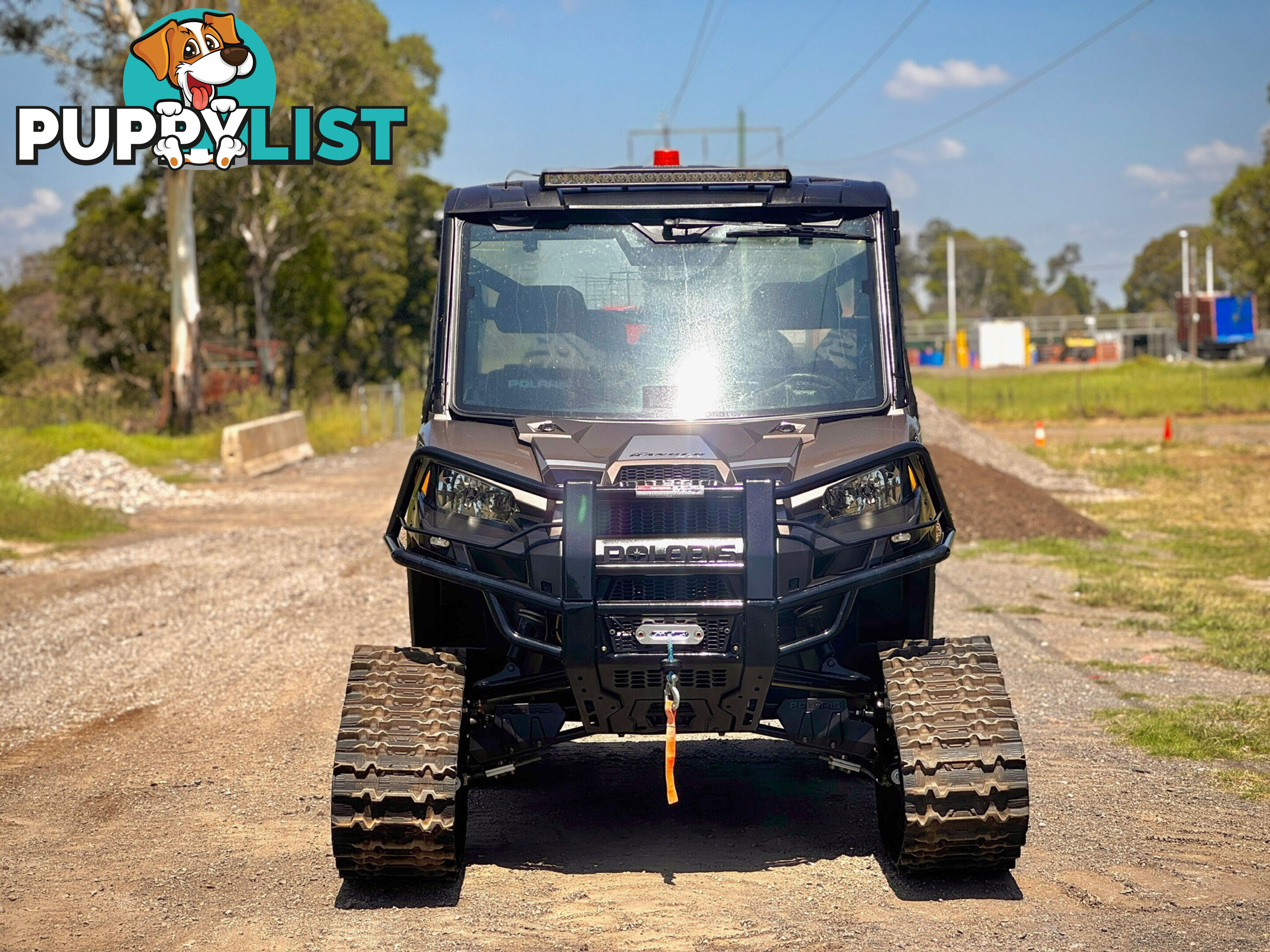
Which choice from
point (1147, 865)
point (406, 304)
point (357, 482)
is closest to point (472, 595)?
point (1147, 865)

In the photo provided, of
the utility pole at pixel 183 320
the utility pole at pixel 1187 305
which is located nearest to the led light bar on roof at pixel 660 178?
the utility pole at pixel 183 320

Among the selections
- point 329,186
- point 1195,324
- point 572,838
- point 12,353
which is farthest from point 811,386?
point 1195,324

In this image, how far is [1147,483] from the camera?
2619cm

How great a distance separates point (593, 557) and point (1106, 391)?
59374mm

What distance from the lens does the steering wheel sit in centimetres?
633

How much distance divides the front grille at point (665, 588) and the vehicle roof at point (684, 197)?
70.3 inches

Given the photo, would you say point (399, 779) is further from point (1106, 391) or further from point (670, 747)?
point (1106, 391)

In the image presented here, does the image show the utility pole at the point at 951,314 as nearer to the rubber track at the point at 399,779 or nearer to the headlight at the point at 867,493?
the headlight at the point at 867,493

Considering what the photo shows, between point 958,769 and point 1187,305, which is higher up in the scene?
point 1187,305

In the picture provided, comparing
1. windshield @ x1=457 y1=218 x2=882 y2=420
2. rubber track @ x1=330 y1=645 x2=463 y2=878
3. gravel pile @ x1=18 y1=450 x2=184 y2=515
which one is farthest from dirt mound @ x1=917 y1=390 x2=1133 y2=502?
rubber track @ x1=330 y1=645 x2=463 y2=878

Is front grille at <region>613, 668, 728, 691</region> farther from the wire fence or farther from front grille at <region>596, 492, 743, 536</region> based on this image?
the wire fence

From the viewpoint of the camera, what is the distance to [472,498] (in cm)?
570

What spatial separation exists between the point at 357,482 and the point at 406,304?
41777 millimetres

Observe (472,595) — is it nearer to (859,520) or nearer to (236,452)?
(859,520)
